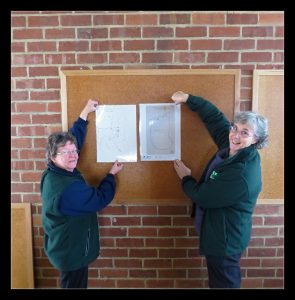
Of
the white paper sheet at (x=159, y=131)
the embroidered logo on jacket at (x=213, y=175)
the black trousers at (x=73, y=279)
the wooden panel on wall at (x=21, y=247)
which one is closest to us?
the embroidered logo on jacket at (x=213, y=175)

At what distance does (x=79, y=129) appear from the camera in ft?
7.23

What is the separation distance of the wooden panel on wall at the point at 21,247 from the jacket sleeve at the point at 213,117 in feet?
4.82

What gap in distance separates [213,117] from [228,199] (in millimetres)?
605

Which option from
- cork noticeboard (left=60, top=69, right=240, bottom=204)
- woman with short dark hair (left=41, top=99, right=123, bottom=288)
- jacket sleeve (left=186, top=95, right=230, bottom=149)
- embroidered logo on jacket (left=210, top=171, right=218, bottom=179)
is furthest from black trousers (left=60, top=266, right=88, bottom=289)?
jacket sleeve (left=186, top=95, right=230, bottom=149)

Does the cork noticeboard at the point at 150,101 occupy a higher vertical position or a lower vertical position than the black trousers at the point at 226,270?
higher

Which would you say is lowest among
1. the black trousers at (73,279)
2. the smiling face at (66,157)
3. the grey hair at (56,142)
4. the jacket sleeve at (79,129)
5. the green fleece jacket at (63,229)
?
the black trousers at (73,279)

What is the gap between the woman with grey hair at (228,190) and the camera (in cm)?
188

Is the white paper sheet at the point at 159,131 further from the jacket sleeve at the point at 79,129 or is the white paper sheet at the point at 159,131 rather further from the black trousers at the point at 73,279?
the black trousers at the point at 73,279

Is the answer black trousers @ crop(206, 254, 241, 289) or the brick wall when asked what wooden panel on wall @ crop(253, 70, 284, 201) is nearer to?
the brick wall

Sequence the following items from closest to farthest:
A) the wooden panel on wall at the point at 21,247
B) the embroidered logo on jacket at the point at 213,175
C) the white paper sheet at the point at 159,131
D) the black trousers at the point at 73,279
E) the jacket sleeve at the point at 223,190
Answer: the jacket sleeve at the point at 223,190
the embroidered logo on jacket at the point at 213,175
the black trousers at the point at 73,279
the white paper sheet at the point at 159,131
the wooden panel on wall at the point at 21,247

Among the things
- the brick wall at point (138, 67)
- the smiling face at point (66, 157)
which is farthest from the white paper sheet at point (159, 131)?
the smiling face at point (66, 157)

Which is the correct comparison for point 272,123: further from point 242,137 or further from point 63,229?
point 63,229

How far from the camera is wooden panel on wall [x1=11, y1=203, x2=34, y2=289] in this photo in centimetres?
238

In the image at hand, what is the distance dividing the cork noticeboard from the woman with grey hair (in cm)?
12
